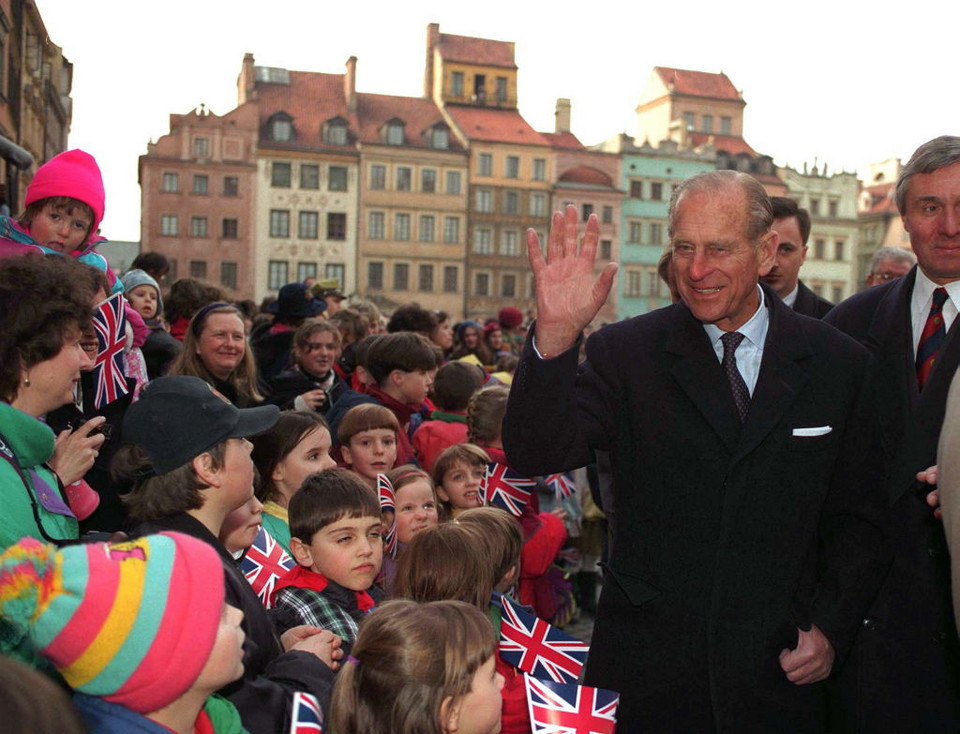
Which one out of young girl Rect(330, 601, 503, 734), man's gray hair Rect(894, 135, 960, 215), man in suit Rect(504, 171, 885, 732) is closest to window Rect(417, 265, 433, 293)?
man's gray hair Rect(894, 135, 960, 215)

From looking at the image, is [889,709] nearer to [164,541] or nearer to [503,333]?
[164,541]

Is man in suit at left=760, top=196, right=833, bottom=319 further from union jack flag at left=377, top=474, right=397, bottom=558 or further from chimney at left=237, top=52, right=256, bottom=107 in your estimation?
chimney at left=237, top=52, right=256, bottom=107

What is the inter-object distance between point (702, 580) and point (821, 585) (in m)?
0.47

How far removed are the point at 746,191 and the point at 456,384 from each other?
3.53m

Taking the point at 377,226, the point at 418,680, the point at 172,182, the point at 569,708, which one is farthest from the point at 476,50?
the point at 418,680

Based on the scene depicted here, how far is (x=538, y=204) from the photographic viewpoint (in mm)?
59219

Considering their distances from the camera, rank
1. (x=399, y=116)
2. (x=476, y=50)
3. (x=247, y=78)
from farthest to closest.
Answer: (x=476, y=50)
(x=399, y=116)
(x=247, y=78)

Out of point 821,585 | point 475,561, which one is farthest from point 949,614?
point 475,561

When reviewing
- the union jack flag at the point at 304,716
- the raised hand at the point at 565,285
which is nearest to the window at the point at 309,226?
the raised hand at the point at 565,285

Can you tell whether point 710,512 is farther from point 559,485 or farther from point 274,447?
point 559,485

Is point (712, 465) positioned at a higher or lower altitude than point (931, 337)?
lower

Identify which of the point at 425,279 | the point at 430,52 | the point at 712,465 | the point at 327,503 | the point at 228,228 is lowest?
the point at 327,503

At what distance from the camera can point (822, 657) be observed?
125 inches

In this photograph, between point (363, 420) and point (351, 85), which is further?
point (351, 85)
